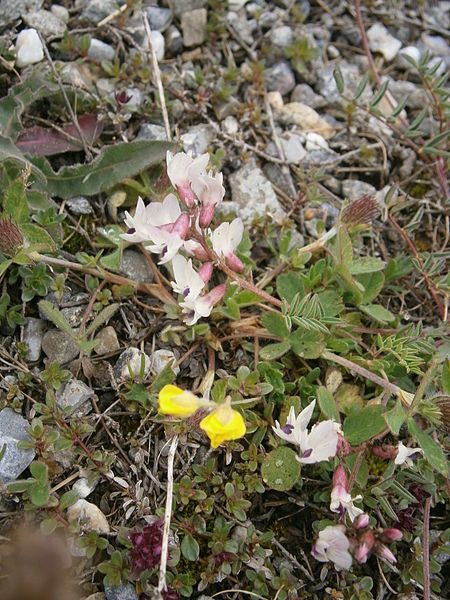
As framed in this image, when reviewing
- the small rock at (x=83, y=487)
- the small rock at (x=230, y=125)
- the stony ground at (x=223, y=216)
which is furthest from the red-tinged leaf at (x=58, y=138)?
the small rock at (x=83, y=487)

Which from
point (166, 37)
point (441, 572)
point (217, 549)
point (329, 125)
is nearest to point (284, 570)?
point (217, 549)

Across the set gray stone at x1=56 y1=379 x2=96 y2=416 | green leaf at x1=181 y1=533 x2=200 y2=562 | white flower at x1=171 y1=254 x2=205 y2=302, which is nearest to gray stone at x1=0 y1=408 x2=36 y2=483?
gray stone at x1=56 y1=379 x2=96 y2=416

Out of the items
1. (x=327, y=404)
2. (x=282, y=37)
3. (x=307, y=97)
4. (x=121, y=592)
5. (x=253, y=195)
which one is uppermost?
(x=282, y=37)

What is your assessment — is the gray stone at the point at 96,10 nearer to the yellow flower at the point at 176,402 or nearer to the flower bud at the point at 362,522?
the yellow flower at the point at 176,402

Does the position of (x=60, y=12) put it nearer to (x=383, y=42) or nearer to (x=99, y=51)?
(x=99, y=51)

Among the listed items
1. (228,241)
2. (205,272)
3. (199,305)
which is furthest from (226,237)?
(199,305)

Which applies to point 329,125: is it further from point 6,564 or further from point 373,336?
point 6,564
